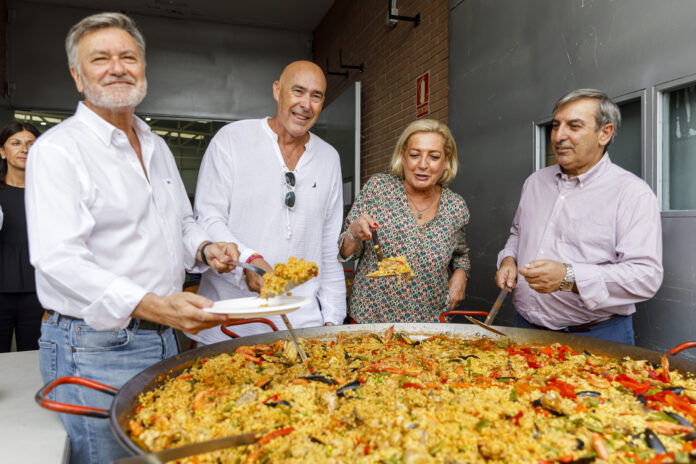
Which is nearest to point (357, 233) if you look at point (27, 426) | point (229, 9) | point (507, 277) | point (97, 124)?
point (507, 277)

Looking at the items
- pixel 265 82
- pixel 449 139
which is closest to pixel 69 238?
pixel 449 139

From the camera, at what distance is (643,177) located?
214 centimetres

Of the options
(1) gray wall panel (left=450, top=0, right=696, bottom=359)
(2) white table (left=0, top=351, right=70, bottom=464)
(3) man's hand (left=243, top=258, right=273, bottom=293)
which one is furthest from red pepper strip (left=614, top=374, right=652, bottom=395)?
(2) white table (left=0, top=351, right=70, bottom=464)

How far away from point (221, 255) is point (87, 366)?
1.77 feet

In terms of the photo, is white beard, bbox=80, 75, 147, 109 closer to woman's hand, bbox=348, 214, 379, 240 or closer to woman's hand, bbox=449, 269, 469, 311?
woman's hand, bbox=348, 214, 379, 240

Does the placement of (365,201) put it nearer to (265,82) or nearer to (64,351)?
(64,351)

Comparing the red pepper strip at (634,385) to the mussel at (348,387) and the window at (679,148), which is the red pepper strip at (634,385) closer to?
the mussel at (348,387)

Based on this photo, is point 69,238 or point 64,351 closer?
point 69,238

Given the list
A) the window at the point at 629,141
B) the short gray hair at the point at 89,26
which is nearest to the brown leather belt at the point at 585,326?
the window at the point at 629,141

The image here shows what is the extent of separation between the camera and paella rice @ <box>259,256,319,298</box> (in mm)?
1385

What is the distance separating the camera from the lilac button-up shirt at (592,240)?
5.73ft

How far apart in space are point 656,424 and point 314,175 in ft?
5.51

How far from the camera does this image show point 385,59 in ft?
16.5

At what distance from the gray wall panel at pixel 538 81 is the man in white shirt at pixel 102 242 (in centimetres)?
184
